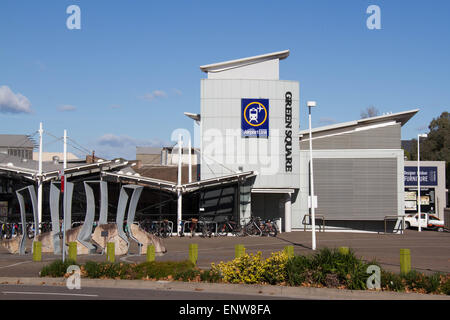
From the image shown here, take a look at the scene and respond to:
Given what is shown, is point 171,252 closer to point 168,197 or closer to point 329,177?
point 168,197

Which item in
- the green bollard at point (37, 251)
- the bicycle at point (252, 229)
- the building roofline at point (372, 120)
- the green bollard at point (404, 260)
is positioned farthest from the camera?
the building roofline at point (372, 120)

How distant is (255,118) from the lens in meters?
40.9

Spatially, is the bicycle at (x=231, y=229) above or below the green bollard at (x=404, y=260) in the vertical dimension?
below

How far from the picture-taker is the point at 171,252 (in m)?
25.6

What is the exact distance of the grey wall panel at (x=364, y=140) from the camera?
48.3 meters

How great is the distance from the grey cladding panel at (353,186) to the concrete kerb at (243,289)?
29477mm

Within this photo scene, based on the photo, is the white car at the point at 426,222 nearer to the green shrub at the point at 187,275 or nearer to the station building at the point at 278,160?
the station building at the point at 278,160

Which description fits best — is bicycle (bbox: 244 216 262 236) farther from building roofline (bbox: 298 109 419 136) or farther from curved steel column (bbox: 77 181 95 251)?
curved steel column (bbox: 77 181 95 251)

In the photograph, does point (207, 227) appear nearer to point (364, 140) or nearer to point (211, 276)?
point (364, 140)

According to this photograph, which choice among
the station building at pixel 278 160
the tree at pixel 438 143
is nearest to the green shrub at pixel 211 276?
the station building at pixel 278 160

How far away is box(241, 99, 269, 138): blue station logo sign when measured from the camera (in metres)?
40.8

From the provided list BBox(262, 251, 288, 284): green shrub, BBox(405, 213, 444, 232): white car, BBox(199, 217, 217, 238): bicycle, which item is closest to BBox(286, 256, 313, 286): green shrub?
BBox(262, 251, 288, 284): green shrub

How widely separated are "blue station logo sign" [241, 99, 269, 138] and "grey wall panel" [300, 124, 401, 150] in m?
8.18
